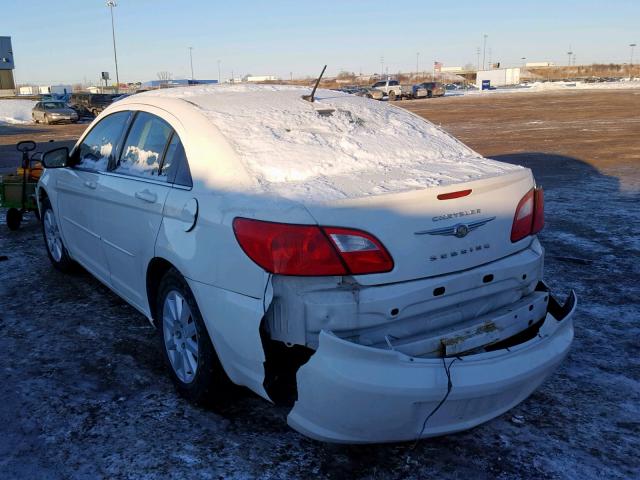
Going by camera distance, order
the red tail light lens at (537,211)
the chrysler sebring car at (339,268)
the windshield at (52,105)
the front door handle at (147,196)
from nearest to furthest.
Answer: the chrysler sebring car at (339,268)
the red tail light lens at (537,211)
the front door handle at (147,196)
the windshield at (52,105)

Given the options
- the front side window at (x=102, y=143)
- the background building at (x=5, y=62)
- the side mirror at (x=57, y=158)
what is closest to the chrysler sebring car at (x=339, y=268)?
the front side window at (x=102, y=143)

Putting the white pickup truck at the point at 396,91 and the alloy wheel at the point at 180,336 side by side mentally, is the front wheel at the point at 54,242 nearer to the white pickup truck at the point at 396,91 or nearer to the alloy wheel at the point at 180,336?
the alloy wheel at the point at 180,336

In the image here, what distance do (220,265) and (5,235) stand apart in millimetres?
5682

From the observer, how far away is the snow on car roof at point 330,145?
9.19ft

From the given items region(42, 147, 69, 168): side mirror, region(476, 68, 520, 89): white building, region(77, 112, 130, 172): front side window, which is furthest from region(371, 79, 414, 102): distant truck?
region(77, 112, 130, 172): front side window

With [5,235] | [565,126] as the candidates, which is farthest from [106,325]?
[565,126]

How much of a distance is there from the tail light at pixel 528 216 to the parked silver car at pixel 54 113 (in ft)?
109

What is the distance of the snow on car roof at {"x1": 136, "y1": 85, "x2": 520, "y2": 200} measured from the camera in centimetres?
280

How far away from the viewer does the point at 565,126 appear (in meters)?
19.6

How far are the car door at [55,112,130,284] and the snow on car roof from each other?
1.74ft

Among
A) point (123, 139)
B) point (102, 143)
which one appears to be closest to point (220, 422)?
point (123, 139)

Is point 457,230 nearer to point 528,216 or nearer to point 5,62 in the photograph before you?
point 528,216

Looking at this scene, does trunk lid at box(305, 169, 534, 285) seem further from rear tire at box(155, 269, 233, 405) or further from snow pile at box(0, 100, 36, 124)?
snow pile at box(0, 100, 36, 124)

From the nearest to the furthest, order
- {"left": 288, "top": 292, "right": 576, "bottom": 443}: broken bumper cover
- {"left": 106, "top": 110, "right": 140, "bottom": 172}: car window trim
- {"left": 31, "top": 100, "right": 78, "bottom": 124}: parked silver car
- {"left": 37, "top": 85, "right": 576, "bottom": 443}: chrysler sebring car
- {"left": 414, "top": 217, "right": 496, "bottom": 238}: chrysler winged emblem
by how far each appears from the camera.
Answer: {"left": 288, "top": 292, "right": 576, "bottom": 443}: broken bumper cover
{"left": 37, "top": 85, "right": 576, "bottom": 443}: chrysler sebring car
{"left": 414, "top": 217, "right": 496, "bottom": 238}: chrysler winged emblem
{"left": 106, "top": 110, "right": 140, "bottom": 172}: car window trim
{"left": 31, "top": 100, "right": 78, "bottom": 124}: parked silver car
